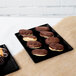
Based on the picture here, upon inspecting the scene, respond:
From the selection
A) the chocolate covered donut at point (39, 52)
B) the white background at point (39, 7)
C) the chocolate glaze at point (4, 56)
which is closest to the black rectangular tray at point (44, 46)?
the chocolate covered donut at point (39, 52)

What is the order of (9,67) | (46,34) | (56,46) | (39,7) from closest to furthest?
1. (9,67)
2. (56,46)
3. (46,34)
4. (39,7)

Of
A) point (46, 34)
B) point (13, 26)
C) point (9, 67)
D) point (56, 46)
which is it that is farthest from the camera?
point (13, 26)

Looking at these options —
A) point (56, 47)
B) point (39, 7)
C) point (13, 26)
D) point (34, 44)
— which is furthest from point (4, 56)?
point (39, 7)

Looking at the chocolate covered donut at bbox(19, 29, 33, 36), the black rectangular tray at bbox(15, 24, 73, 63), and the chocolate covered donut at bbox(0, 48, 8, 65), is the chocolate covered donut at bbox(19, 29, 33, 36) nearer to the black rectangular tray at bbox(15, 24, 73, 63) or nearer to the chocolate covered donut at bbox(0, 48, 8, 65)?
the black rectangular tray at bbox(15, 24, 73, 63)

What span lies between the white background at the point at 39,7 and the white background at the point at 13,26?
39cm

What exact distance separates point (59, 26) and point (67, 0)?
0.51 m

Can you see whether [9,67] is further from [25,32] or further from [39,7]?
[39,7]

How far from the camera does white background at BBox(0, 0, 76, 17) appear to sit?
5.95 ft

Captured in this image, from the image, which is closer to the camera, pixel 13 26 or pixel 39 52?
pixel 39 52

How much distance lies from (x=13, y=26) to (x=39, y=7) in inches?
20.4

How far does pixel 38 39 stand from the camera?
121cm

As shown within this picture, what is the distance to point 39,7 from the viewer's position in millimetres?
1847

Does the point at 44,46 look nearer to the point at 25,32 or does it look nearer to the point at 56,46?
the point at 56,46

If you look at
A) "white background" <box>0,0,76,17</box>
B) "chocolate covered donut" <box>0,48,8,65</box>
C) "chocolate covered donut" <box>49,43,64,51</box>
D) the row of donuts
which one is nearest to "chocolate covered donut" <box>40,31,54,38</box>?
the row of donuts
